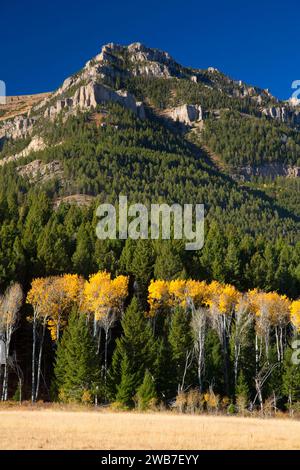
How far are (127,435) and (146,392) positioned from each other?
A: 23.1 m

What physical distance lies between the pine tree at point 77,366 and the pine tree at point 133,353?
109 inches

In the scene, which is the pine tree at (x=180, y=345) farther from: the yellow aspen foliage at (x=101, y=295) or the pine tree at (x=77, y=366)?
the pine tree at (x=77, y=366)

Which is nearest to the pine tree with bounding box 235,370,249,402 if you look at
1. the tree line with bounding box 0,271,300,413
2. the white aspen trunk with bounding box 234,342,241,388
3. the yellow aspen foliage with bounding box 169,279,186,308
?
the tree line with bounding box 0,271,300,413

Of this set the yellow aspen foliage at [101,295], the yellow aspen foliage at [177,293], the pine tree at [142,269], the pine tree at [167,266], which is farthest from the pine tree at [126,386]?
the pine tree at [167,266]

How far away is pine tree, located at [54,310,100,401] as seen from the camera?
171 feet

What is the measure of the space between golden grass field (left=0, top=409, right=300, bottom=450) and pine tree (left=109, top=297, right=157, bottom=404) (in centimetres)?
1594

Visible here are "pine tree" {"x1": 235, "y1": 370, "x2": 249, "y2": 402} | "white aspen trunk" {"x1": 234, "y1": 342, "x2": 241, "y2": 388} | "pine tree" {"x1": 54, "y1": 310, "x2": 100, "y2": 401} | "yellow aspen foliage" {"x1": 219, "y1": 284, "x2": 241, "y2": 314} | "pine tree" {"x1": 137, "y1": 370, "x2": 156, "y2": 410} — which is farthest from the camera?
"yellow aspen foliage" {"x1": 219, "y1": 284, "x2": 241, "y2": 314}

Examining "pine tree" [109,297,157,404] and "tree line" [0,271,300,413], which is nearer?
"tree line" [0,271,300,413]

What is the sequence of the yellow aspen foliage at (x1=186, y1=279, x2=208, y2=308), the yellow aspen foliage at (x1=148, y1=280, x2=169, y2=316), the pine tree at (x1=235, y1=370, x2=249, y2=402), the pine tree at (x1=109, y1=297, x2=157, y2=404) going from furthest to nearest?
1. the yellow aspen foliage at (x1=186, y1=279, x2=208, y2=308)
2. the yellow aspen foliage at (x1=148, y1=280, x2=169, y2=316)
3. the pine tree at (x1=235, y1=370, x2=249, y2=402)
4. the pine tree at (x1=109, y1=297, x2=157, y2=404)

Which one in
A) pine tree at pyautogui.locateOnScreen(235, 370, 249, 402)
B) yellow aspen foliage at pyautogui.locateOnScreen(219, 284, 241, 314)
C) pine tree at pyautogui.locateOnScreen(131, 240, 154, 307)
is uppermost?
pine tree at pyautogui.locateOnScreen(131, 240, 154, 307)

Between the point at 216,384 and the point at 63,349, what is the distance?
63.3 feet

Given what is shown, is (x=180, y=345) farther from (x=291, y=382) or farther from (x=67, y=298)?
(x=67, y=298)

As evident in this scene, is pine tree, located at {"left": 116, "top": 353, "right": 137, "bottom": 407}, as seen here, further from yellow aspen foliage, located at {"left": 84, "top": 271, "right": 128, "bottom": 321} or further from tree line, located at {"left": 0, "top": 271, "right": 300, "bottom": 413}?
yellow aspen foliage, located at {"left": 84, "top": 271, "right": 128, "bottom": 321}

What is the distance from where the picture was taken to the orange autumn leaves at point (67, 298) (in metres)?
59.3
